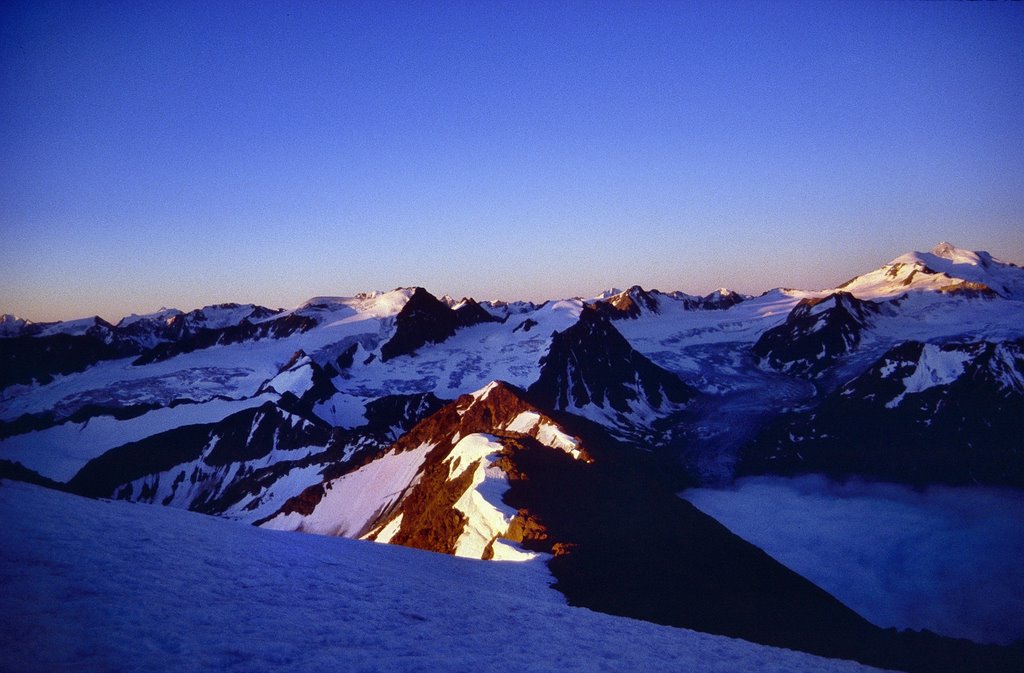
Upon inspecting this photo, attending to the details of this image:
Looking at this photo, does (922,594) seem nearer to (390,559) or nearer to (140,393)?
(390,559)

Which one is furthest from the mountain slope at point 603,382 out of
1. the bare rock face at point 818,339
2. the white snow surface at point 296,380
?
the bare rock face at point 818,339

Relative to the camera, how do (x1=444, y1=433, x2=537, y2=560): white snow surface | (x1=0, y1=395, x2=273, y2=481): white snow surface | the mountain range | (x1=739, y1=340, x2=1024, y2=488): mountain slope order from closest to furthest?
the mountain range
(x1=444, y1=433, x2=537, y2=560): white snow surface
(x1=739, y1=340, x2=1024, y2=488): mountain slope
(x1=0, y1=395, x2=273, y2=481): white snow surface

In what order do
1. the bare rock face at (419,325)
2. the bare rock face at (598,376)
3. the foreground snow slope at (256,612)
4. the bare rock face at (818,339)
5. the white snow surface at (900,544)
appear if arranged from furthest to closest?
the bare rock face at (818,339) → the bare rock face at (419,325) → the bare rock face at (598,376) → the white snow surface at (900,544) → the foreground snow slope at (256,612)

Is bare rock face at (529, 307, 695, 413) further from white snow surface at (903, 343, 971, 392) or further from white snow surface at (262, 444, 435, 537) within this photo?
white snow surface at (262, 444, 435, 537)

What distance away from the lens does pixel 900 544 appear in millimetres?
57000

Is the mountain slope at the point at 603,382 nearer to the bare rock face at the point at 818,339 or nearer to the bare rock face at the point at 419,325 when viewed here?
the bare rock face at the point at 419,325

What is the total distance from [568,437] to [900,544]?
125 ft

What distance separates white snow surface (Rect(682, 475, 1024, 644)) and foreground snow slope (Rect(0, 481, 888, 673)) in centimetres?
4047

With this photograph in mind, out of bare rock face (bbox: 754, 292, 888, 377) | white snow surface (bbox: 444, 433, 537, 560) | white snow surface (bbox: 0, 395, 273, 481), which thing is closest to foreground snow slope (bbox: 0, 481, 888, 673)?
white snow surface (bbox: 444, 433, 537, 560)

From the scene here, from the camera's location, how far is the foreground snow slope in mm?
A: 8258

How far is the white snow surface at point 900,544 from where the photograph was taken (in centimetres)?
4459

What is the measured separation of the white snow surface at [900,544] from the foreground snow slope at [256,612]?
1593 inches

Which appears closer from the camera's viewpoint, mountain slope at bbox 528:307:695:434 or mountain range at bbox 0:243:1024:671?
mountain range at bbox 0:243:1024:671

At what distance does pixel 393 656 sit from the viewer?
401 inches
